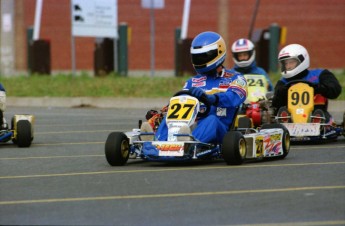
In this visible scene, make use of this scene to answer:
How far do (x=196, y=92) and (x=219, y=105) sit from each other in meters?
0.53

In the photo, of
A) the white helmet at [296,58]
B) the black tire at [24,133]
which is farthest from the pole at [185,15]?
the black tire at [24,133]

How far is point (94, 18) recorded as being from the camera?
1121 inches

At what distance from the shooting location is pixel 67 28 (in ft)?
123

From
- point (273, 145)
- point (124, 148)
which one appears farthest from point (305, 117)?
point (124, 148)

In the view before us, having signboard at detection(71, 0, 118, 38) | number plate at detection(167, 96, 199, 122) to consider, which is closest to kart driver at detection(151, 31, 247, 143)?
number plate at detection(167, 96, 199, 122)

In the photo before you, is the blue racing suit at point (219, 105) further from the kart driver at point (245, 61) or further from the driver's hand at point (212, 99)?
the kart driver at point (245, 61)

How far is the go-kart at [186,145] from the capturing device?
11.8 m

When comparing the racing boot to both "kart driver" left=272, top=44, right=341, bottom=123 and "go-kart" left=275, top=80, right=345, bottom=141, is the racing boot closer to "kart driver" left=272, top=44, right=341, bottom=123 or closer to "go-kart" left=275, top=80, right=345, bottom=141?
"go-kart" left=275, top=80, right=345, bottom=141

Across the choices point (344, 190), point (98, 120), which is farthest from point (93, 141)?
point (344, 190)

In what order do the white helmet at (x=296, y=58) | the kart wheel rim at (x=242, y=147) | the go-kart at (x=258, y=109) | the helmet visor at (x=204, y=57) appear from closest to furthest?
the kart wheel rim at (x=242, y=147) < the helmet visor at (x=204, y=57) < the white helmet at (x=296, y=58) < the go-kart at (x=258, y=109)

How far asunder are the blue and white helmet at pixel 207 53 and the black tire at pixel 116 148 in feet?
4.62

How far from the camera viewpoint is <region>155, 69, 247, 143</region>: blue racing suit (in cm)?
1223

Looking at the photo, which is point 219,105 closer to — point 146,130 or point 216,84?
point 216,84

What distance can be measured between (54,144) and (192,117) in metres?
3.56
